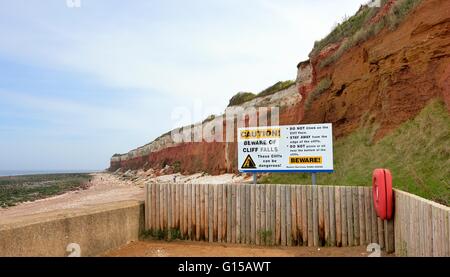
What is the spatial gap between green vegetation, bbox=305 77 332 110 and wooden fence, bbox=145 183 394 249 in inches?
568

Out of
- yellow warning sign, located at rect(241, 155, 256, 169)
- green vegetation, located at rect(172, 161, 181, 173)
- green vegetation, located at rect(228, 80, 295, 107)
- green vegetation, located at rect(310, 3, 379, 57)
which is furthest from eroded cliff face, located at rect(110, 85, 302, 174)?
yellow warning sign, located at rect(241, 155, 256, 169)

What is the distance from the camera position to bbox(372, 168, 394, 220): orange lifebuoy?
269 inches

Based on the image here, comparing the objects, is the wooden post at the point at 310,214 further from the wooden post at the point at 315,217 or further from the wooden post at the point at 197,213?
the wooden post at the point at 197,213

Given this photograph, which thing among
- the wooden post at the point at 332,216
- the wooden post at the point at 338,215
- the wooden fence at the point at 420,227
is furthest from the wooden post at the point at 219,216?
the wooden fence at the point at 420,227

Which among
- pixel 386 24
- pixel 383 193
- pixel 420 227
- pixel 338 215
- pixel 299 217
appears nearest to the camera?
pixel 420 227

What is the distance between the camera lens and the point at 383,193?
6910 millimetres

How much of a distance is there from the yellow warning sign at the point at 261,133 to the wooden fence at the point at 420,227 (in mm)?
3913

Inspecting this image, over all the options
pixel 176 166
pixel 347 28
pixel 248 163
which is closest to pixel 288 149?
pixel 248 163

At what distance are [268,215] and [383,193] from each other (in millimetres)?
2488

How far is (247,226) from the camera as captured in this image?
27.9 ft

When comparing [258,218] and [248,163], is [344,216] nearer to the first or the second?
[258,218]

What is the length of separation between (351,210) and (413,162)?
15.6 ft

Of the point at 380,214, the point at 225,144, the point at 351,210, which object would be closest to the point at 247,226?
the point at 351,210

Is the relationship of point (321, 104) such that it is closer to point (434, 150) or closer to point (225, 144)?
point (434, 150)
